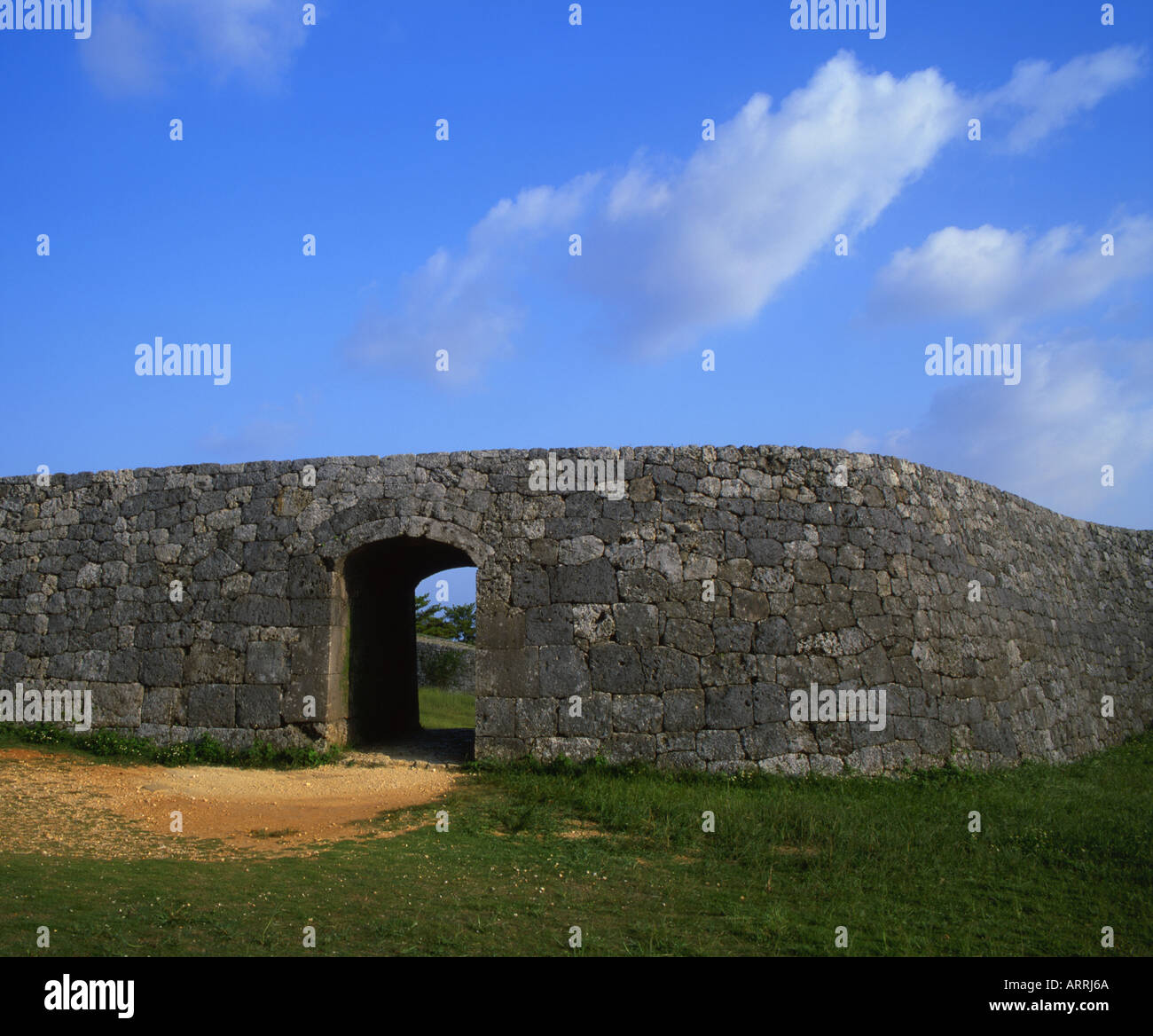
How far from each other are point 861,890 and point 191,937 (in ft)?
14.4

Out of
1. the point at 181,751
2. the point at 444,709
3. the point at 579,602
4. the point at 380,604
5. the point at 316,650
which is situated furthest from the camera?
the point at 444,709

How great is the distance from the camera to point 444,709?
18578 millimetres

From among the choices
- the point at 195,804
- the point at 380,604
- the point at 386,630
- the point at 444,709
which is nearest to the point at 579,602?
the point at 380,604

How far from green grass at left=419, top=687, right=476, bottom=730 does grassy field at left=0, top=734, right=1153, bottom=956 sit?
8.20m

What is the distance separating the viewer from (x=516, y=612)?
404 inches

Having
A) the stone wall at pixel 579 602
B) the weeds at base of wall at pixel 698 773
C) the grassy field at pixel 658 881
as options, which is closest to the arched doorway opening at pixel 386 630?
the stone wall at pixel 579 602

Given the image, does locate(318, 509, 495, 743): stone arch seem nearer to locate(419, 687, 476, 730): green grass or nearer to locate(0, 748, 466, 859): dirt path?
locate(0, 748, 466, 859): dirt path

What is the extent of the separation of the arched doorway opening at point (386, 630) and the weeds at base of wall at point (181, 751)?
2.99 ft

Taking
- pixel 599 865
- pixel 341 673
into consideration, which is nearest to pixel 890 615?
pixel 599 865

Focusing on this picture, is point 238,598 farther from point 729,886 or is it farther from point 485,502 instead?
point 729,886

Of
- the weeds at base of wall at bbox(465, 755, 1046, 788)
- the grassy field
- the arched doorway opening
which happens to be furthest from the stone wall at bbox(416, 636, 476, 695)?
the grassy field

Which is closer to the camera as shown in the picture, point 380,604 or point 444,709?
point 380,604

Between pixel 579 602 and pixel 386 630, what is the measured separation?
3.81 metres

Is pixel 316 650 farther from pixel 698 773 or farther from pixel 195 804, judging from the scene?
pixel 698 773
